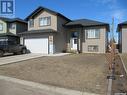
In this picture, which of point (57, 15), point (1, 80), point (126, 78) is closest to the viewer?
point (126, 78)

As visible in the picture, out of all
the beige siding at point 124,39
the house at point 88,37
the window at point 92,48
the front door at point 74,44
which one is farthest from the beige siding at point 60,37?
the beige siding at point 124,39

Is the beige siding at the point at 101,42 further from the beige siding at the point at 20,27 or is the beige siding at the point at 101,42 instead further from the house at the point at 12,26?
the house at the point at 12,26

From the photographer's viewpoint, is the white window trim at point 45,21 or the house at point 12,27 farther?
the house at point 12,27

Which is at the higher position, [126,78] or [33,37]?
[33,37]

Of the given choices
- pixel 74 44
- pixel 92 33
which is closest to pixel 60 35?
pixel 74 44

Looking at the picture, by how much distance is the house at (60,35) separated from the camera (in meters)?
24.5

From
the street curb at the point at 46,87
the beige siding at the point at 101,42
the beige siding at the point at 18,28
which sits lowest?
the street curb at the point at 46,87

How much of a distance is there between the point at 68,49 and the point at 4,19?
15.5m

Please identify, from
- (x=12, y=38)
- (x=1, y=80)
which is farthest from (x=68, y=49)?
(x=1, y=80)

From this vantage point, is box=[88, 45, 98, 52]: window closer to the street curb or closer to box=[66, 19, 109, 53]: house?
box=[66, 19, 109, 53]: house

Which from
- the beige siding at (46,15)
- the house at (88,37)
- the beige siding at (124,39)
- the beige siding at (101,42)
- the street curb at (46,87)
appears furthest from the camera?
the beige siding at (46,15)

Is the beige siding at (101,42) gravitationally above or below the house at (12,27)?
below

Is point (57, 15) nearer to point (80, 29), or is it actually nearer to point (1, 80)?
point (80, 29)

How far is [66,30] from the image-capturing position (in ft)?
89.9
